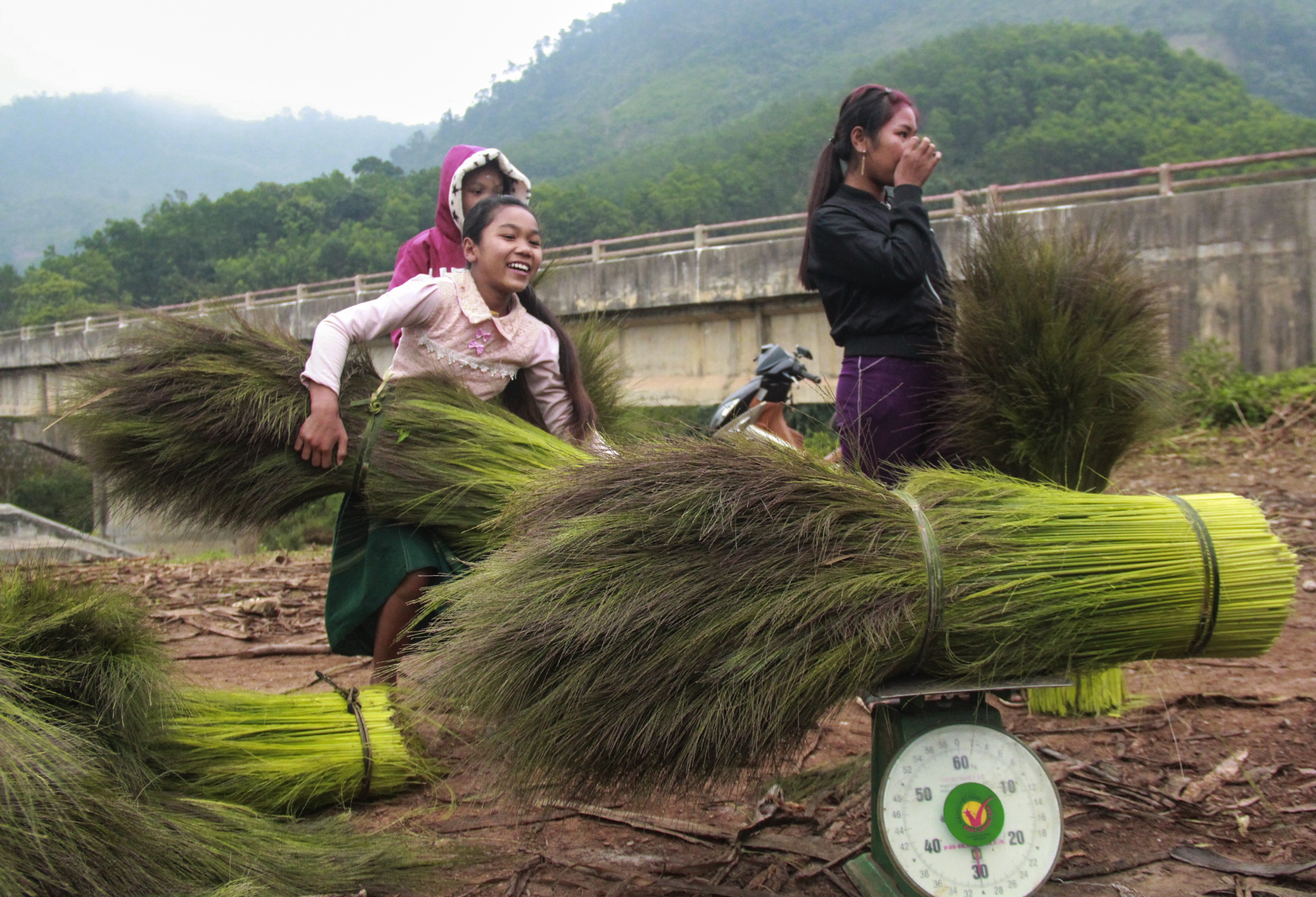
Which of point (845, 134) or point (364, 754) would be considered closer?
point (364, 754)

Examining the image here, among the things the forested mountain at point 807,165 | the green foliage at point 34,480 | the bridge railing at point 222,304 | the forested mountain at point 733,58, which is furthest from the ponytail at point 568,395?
the forested mountain at point 733,58

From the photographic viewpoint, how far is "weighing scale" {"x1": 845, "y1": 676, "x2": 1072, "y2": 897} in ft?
4.90

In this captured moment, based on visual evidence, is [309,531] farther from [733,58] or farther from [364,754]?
[733,58]

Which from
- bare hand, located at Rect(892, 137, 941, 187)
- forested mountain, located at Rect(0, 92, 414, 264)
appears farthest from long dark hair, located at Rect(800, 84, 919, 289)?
forested mountain, located at Rect(0, 92, 414, 264)

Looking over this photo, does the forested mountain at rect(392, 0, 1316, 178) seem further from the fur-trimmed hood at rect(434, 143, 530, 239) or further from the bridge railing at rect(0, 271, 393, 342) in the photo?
the fur-trimmed hood at rect(434, 143, 530, 239)

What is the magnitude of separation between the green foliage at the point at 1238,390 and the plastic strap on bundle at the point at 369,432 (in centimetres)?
637

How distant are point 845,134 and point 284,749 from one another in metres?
2.09

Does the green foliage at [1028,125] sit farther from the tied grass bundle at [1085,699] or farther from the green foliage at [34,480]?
the tied grass bundle at [1085,699]

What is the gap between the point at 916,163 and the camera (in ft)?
7.70

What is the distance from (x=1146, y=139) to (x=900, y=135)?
35.1m

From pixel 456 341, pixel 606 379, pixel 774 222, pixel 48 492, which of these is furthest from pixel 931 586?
pixel 48 492

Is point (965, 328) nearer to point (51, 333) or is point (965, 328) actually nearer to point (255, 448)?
point (255, 448)

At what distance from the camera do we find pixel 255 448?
2.49 metres

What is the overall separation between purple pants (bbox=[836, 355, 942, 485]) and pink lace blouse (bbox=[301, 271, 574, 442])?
0.88m
